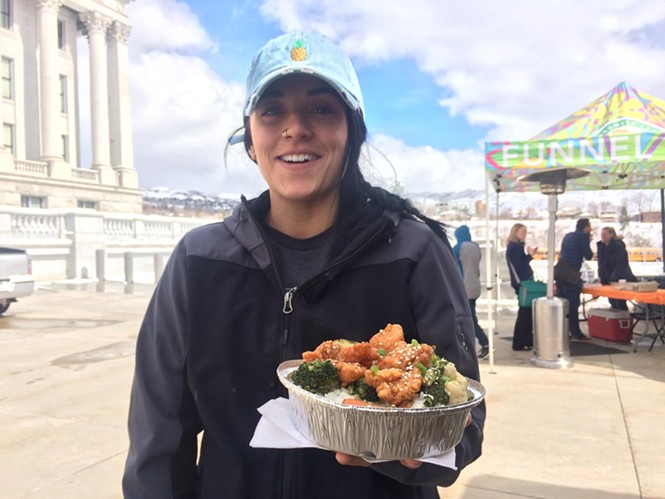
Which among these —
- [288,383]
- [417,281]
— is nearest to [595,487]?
[417,281]

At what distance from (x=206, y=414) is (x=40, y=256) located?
20642 mm

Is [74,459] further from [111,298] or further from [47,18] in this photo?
[47,18]

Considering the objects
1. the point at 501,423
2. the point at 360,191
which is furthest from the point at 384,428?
the point at 501,423

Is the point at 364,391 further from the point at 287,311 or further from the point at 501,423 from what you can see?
the point at 501,423

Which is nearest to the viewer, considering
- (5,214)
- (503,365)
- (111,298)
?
(503,365)

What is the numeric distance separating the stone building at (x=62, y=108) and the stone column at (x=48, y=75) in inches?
2.4

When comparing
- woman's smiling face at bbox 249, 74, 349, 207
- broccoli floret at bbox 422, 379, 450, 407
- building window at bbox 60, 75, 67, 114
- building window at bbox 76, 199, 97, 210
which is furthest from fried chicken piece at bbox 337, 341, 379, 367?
building window at bbox 60, 75, 67, 114

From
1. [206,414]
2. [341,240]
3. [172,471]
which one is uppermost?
[341,240]

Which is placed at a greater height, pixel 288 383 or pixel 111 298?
pixel 288 383

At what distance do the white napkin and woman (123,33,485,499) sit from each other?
190 mm

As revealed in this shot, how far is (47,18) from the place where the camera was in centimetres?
3431

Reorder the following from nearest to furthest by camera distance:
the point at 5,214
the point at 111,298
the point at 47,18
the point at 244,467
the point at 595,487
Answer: the point at 244,467
the point at 595,487
the point at 111,298
the point at 5,214
the point at 47,18

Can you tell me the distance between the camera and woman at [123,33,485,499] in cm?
138

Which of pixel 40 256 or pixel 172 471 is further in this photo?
pixel 40 256
